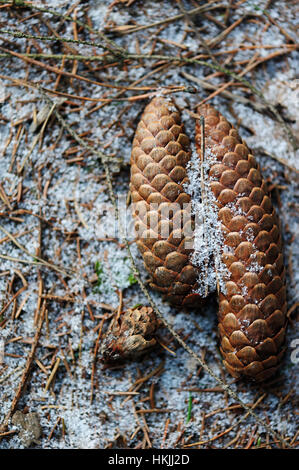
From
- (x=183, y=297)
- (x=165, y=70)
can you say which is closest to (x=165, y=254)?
(x=183, y=297)

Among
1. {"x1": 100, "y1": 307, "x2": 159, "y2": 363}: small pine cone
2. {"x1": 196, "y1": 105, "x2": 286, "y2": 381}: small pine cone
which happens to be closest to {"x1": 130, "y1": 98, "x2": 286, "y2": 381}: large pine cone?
{"x1": 196, "y1": 105, "x2": 286, "y2": 381}: small pine cone

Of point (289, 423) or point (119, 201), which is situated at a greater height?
point (119, 201)

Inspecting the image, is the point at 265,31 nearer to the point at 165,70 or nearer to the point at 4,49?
the point at 165,70

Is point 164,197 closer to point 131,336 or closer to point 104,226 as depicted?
point 104,226

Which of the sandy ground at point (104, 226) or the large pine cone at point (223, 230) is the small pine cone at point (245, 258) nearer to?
the large pine cone at point (223, 230)

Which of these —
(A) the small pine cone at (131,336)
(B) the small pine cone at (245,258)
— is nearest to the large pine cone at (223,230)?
(B) the small pine cone at (245,258)

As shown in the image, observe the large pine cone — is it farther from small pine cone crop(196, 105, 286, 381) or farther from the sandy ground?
the sandy ground

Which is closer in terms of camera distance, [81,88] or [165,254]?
[165,254]

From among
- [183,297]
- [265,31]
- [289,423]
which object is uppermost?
[265,31]
